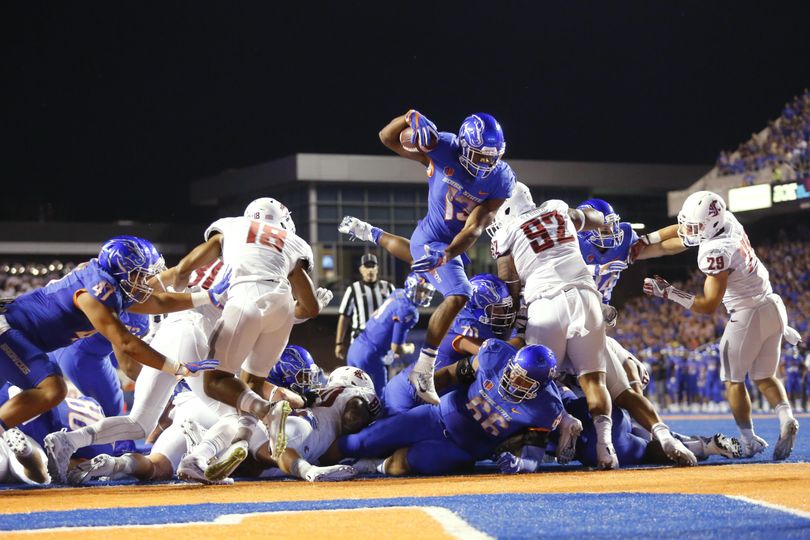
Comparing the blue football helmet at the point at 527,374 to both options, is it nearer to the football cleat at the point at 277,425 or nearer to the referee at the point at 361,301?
the football cleat at the point at 277,425

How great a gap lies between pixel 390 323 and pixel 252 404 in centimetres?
367

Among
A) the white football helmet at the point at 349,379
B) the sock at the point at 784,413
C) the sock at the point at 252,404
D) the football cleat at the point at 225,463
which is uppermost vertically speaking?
the white football helmet at the point at 349,379

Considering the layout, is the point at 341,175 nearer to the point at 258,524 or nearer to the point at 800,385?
the point at 800,385

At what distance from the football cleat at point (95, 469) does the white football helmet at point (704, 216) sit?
4346 mm

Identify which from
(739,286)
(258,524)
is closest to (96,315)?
(258,524)

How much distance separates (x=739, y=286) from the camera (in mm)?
7523

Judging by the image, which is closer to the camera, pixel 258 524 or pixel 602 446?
pixel 258 524

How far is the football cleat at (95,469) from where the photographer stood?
5.93 meters

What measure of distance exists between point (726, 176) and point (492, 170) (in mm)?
22418

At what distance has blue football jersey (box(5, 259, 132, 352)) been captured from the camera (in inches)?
244

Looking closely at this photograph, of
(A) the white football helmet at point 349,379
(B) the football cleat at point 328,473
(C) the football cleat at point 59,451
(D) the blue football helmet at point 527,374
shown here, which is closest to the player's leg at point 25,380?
(C) the football cleat at point 59,451

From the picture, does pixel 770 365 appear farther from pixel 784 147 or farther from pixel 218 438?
pixel 784 147

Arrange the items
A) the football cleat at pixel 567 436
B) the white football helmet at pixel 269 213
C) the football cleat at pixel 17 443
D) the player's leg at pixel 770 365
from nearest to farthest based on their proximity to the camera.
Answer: the football cleat at pixel 17 443 → the football cleat at pixel 567 436 → the white football helmet at pixel 269 213 → the player's leg at pixel 770 365

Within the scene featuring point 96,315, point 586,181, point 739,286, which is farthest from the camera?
point 586,181
